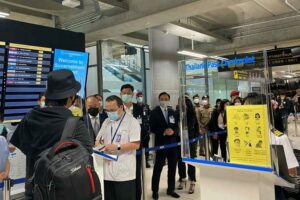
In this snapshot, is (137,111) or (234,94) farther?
(137,111)

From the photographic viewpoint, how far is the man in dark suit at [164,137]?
462 centimetres

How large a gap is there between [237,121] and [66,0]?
11.5 ft

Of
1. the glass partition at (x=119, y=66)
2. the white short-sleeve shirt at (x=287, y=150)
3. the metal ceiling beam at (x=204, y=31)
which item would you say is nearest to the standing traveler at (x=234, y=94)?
the white short-sleeve shirt at (x=287, y=150)

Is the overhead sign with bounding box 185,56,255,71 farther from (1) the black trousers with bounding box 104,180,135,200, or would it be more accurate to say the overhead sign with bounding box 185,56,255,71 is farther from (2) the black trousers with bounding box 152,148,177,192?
(2) the black trousers with bounding box 152,148,177,192

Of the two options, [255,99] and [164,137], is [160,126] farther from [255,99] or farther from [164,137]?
[255,99]

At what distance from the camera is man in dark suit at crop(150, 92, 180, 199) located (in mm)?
4621

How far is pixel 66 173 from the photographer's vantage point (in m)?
1.39

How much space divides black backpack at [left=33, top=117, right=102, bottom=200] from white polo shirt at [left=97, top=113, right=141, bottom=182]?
4.89ft

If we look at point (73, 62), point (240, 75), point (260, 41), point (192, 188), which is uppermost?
point (260, 41)

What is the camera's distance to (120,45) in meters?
9.25

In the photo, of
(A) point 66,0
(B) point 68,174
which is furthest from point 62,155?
(A) point 66,0

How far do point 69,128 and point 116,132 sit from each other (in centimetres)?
159

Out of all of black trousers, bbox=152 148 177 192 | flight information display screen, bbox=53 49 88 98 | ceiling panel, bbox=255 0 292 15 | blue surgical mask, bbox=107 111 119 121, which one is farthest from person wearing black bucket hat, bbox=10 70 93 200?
ceiling panel, bbox=255 0 292 15

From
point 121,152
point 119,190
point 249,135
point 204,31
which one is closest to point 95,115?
point 121,152
